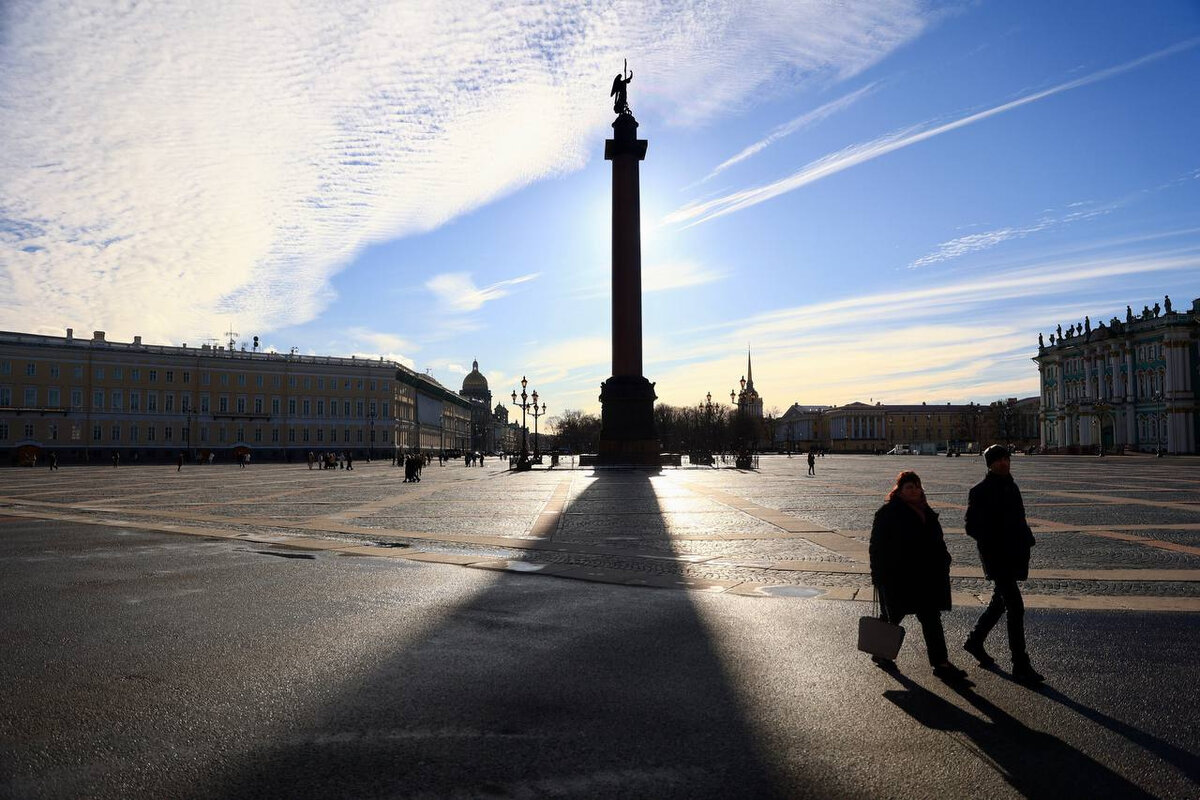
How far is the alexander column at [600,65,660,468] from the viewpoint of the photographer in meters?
53.4

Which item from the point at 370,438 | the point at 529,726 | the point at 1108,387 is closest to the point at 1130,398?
the point at 1108,387

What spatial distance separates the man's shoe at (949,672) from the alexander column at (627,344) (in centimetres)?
4672

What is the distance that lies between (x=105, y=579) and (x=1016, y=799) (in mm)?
10441

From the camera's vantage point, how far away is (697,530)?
1627cm

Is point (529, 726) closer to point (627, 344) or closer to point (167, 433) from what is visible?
point (627, 344)

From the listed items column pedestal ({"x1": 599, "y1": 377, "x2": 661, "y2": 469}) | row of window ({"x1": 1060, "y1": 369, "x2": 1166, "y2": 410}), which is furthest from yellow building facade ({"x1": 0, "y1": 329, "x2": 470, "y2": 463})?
row of window ({"x1": 1060, "y1": 369, "x2": 1166, "y2": 410})

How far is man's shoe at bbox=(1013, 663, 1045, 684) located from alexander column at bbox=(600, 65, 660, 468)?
46747 mm

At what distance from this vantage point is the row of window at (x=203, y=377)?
84.4 m

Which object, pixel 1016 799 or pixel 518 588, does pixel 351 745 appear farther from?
pixel 518 588

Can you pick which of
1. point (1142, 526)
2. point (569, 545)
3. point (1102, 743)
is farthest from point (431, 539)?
point (1142, 526)

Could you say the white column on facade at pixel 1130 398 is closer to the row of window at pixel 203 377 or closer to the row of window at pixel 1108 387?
the row of window at pixel 1108 387

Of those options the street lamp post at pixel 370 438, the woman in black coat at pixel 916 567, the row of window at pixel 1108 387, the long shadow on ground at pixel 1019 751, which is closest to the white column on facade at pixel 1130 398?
the row of window at pixel 1108 387

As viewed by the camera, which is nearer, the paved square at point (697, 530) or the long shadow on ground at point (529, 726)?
the long shadow on ground at point (529, 726)

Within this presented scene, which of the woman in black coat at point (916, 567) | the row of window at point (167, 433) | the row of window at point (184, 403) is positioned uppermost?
the row of window at point (184, 403)
